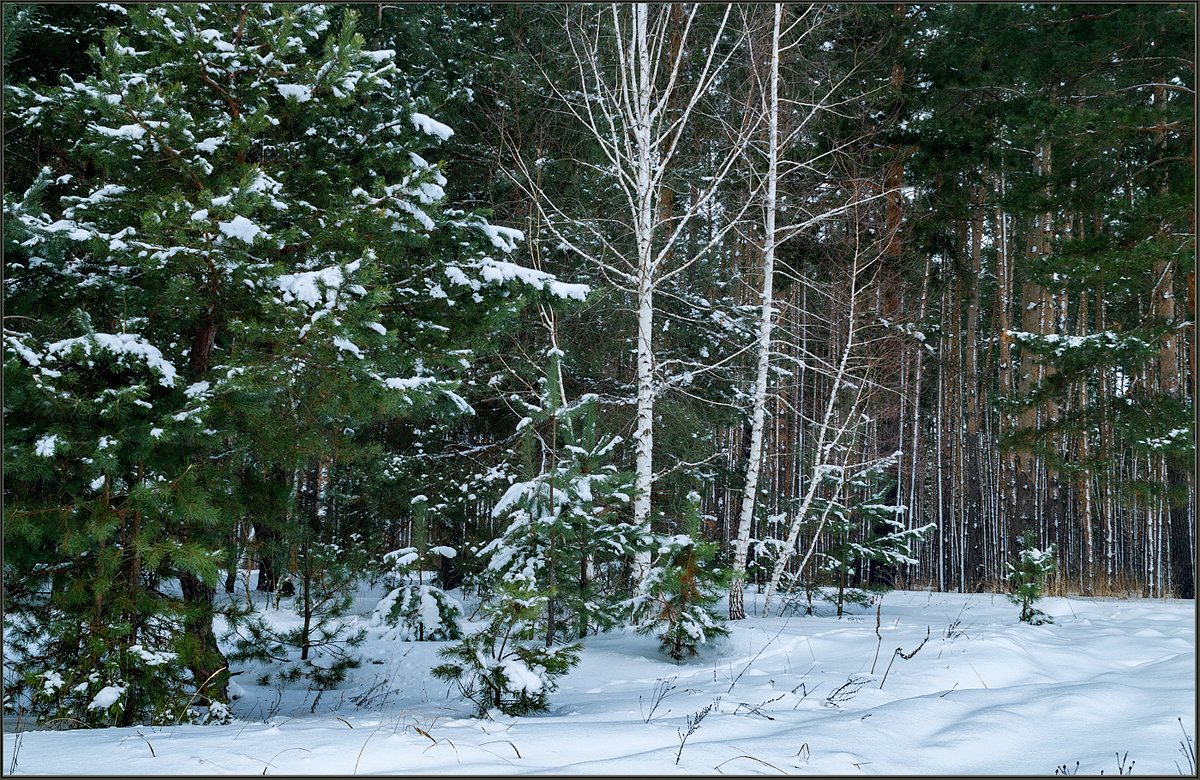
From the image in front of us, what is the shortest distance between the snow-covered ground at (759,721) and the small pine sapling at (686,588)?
26 cm

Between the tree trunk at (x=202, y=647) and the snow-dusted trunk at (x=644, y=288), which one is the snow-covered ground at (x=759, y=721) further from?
the snow-dusted trunk at (x=644, y=288)

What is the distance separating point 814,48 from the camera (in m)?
8.66

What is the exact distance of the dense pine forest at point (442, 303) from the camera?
3852 mm

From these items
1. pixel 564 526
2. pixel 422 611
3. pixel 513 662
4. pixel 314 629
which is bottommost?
pixel 314 629

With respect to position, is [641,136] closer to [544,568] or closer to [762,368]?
[762,368]

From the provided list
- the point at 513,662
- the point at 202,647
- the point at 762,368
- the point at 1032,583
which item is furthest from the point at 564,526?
the point at 1032,583

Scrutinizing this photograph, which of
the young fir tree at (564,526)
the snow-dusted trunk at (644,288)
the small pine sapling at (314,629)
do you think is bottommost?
the small pine sapling at (314,629)

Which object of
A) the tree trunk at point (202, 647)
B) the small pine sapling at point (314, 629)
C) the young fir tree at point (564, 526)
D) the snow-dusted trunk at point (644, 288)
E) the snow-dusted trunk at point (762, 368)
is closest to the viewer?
the tree trunk at point (202, 647)

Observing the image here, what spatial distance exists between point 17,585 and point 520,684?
10.4 feet

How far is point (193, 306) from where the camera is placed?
4254 mm

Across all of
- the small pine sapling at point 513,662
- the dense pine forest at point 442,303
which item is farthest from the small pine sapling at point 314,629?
the small pine sapling at point 513,662

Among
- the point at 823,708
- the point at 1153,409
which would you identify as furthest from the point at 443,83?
the point at 1153,409

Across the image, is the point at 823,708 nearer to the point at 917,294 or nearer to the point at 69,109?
the point at 69,109

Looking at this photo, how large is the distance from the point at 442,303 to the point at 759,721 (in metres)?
3.75
